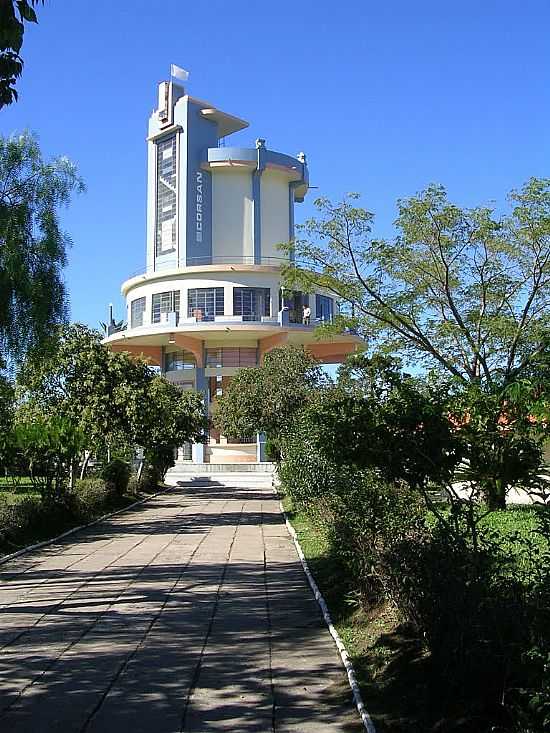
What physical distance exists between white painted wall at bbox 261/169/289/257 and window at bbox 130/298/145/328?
829 centimetres

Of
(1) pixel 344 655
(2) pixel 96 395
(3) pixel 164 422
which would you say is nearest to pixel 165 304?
(3) pixel 164 422

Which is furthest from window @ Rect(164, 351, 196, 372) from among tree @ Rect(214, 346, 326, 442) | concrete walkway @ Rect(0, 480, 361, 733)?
concrete walkway @ Rect(0, 480, 361, 733)

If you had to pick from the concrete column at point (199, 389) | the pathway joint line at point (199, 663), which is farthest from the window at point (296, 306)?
the pathway joint line at point (199, 663)

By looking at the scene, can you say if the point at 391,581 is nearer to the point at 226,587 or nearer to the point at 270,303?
the point at 226,587

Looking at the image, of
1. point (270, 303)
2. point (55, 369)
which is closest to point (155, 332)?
point (270, 303)

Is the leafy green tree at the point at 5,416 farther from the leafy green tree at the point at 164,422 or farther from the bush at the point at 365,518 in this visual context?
the leafy green tree at the point at 164,422

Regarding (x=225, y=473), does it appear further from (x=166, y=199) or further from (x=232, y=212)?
(x=166, y=199)

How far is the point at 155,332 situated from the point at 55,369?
79.3ft

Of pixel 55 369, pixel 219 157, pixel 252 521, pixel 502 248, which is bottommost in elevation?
pixel 252 521

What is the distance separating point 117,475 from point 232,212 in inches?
1113

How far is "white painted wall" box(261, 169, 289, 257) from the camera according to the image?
50919 millimetres

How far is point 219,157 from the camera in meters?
49.8

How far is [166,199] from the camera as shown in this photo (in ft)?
167

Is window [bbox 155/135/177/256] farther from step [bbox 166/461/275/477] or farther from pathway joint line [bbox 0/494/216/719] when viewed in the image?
pathway joint line [bbox 0/494/216/719]
